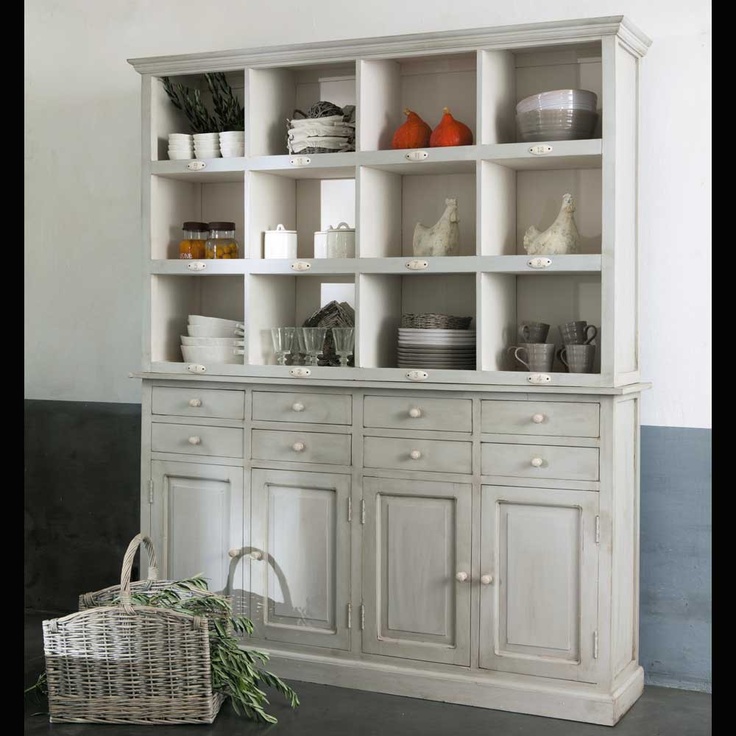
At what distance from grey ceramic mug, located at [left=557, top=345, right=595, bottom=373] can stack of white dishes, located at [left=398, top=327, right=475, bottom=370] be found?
0.37 meters

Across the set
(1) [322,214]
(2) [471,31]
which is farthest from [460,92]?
(1) [322,214]

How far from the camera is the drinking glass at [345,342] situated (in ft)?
12.1

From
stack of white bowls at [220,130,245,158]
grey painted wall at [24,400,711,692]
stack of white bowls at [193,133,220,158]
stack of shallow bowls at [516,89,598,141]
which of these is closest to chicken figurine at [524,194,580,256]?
stack of shallow bowls at [516,89,598,141]

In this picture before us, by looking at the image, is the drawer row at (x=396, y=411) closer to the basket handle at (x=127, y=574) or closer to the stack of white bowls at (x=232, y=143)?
the basket handle at (x=127, y=574)

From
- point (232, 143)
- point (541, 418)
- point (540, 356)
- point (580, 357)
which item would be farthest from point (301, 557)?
point (232, 143)

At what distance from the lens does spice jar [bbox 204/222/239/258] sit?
3934mm

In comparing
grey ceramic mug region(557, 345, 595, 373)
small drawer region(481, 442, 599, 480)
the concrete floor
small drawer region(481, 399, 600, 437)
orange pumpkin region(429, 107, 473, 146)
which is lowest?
the concrete floor

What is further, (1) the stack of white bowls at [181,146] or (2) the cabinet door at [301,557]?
(1) the stack of white bowls at [181,146]

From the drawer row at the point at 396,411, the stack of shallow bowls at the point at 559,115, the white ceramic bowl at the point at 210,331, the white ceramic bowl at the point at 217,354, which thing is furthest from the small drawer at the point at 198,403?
the stack of shallow bowls at the point at 559,115

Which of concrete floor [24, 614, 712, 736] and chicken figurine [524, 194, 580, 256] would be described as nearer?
concrete floor [24, 614, 712, 736]

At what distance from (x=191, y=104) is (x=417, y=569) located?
2.05 meters

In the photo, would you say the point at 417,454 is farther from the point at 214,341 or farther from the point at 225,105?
the point at 225,105

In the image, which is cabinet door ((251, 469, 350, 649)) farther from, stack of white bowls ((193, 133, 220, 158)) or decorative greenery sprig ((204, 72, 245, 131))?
decorative greenery sprig ((204, 72, 245, 131))

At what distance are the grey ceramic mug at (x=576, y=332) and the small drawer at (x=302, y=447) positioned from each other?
0.86 metres
